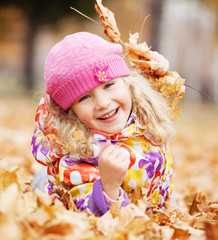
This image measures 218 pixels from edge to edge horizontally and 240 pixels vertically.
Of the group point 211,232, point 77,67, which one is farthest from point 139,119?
point 211,232

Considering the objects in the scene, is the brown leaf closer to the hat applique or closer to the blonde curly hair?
the blonde curly hair

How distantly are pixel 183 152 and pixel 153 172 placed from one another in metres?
3.60

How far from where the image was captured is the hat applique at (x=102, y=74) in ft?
7.04

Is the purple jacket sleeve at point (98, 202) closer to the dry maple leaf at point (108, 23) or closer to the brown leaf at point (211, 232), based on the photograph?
the brown leaf at point (211, 232)

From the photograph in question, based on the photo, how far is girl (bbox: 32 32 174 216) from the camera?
6.99 ft

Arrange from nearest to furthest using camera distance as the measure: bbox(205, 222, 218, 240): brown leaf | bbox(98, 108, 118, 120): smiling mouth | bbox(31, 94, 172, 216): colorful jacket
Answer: bbox(205, 222, 218, 240): brown leaf → bbox(31, 94, 172, 216): colorful jacket → bbox(98, 108, 118, 120): smiling mouth

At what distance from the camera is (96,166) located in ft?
7.36

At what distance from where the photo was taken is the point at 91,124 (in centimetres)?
223

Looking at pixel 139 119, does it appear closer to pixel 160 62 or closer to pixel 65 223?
pixel 160 62

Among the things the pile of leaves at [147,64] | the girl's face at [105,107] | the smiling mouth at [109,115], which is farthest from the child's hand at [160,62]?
the smiling mouth at [109,115]

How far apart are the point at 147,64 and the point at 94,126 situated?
1.98ft

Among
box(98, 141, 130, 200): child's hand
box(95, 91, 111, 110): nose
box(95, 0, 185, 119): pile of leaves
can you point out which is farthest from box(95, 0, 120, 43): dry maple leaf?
box(98, 141, 130, 200): child's hand

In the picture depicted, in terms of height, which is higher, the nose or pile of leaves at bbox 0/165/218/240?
the nose

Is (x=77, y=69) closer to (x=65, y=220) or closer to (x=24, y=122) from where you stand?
(x=65, y=220)
